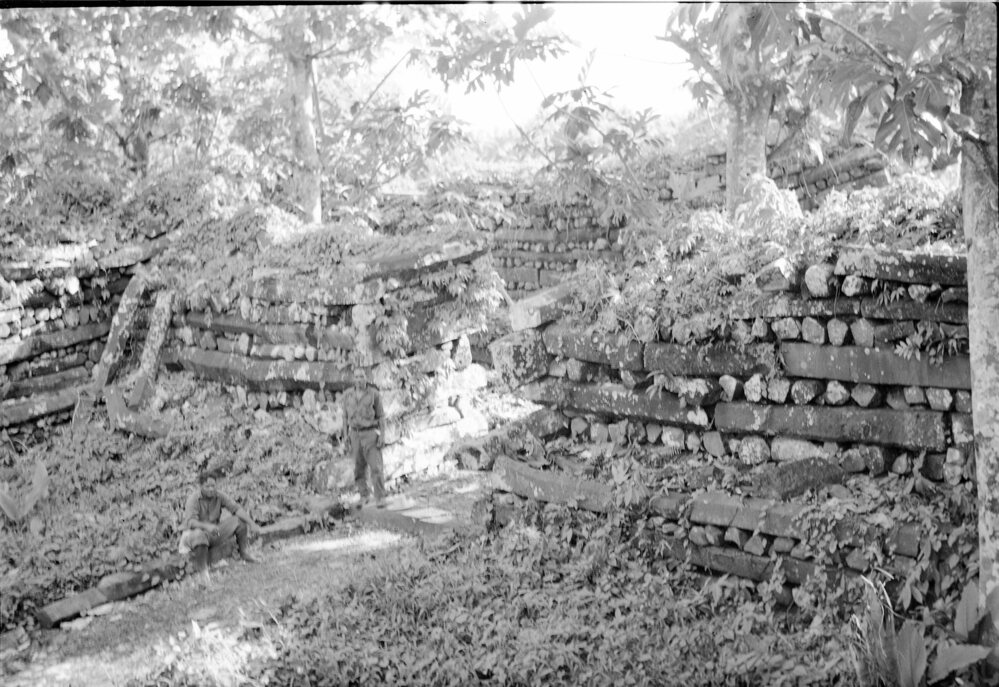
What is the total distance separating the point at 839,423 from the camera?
18.2 feet

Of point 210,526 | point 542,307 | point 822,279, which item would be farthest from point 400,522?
point 822,279

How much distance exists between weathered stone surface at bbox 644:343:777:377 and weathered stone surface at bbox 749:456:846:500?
2.15ft

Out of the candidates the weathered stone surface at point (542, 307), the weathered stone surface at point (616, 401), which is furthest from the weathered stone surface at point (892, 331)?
the weathered stone surface at point (542, 307)

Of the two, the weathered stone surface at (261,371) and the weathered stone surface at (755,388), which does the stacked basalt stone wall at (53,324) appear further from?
the weathered stone surface at (755,388)

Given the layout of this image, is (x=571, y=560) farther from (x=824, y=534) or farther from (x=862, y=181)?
(x=862, y=181)

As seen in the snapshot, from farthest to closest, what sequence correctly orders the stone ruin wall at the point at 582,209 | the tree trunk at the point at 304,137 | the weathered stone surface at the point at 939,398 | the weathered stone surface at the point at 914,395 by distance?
the stone ruin wall at the point at 582,209, the tree trunk at the point at 304,137, the weathered stone surface at the point at 914,395, the weathered stone surface at the point at 939,398

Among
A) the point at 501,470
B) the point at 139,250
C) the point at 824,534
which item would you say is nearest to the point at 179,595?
the point at 501,470

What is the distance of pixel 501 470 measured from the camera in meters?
6.91

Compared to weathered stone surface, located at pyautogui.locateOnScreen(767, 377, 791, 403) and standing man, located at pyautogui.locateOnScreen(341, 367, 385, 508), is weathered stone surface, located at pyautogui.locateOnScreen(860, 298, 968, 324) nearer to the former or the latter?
weathered stone surface, located at pyautogui.locateOnScreen(767, 377, 791, 403)

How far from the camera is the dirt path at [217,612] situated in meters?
5.71

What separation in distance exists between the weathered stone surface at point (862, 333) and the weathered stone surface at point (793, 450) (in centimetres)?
77

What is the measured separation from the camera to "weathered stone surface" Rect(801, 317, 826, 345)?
5582mm

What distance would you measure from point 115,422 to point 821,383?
8832 mm

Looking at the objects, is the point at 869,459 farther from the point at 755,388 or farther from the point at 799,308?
the point at 799,308
